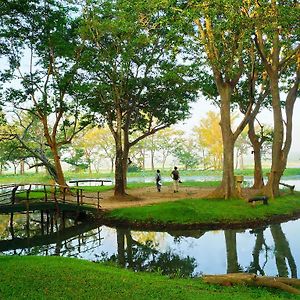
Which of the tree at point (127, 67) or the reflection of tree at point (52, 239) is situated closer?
the reflection of tree at point (52, 239)

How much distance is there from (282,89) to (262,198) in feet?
50.2

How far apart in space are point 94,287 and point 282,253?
33.0 feet

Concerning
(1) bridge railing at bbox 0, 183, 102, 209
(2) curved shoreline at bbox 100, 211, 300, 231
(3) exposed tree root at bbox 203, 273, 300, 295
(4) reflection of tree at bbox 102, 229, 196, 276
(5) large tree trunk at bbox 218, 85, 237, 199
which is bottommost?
(4) reflection of tree at bbox 102, 229, 196, 276

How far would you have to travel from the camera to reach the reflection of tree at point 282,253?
14711 mm

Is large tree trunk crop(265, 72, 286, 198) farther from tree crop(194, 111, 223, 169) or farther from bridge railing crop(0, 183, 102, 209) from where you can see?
tree crop(194, 111, 223, 169)

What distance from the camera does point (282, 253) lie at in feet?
57.0

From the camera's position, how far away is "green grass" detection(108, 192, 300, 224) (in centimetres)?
2228

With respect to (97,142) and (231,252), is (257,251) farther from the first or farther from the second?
(97,142)

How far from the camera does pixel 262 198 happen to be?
24828mm

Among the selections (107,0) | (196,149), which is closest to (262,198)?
(107,0)

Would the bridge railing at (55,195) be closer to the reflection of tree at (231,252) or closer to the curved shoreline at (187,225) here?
the curved shoreline at (187,225)

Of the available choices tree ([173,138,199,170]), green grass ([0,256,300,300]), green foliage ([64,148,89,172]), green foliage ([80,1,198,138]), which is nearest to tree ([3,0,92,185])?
green foliage ([80,1,198,138])

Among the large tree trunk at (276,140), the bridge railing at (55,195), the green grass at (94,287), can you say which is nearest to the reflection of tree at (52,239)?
A: the bridge railing at (55,195)

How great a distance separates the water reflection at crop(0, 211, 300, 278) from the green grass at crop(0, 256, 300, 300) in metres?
3.39
